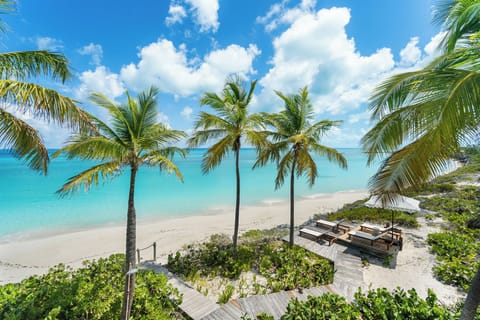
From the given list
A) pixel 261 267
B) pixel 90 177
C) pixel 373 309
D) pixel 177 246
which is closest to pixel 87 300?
pixel 90 177

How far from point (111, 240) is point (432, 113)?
14667 mm

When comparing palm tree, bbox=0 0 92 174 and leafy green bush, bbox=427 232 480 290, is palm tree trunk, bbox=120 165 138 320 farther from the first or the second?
leafy green bush, bbox=427 232 480 290

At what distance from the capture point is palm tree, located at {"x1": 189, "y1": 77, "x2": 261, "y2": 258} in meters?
7.05

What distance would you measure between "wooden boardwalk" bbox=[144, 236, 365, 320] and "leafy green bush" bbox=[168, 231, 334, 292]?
39 cm

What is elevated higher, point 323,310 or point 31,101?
point 31,101

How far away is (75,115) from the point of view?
12.3 ft

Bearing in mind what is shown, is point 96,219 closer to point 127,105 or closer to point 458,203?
point 127,105

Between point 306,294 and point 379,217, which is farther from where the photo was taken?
point 379,217

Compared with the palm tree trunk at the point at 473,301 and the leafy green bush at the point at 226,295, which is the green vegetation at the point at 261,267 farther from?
the palm tree trunk at the point at 473,301

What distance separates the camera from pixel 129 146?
4.43 metres

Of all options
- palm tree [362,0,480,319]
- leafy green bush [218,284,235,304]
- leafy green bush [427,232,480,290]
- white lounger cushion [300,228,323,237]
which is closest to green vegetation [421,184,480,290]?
leafy green bush [427,232,480,290]

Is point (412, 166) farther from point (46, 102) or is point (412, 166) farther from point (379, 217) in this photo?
point (379, 217)

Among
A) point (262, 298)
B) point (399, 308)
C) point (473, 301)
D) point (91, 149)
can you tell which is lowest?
point (262, 298)

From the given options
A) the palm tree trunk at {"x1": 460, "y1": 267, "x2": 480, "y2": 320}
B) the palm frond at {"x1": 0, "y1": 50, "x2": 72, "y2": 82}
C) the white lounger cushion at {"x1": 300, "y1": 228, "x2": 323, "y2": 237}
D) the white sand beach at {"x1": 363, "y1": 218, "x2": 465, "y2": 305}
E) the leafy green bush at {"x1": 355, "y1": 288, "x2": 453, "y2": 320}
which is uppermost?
the palm frond at {"x1": 0, "y1": 50, "x2": 72, "y2": 82}
